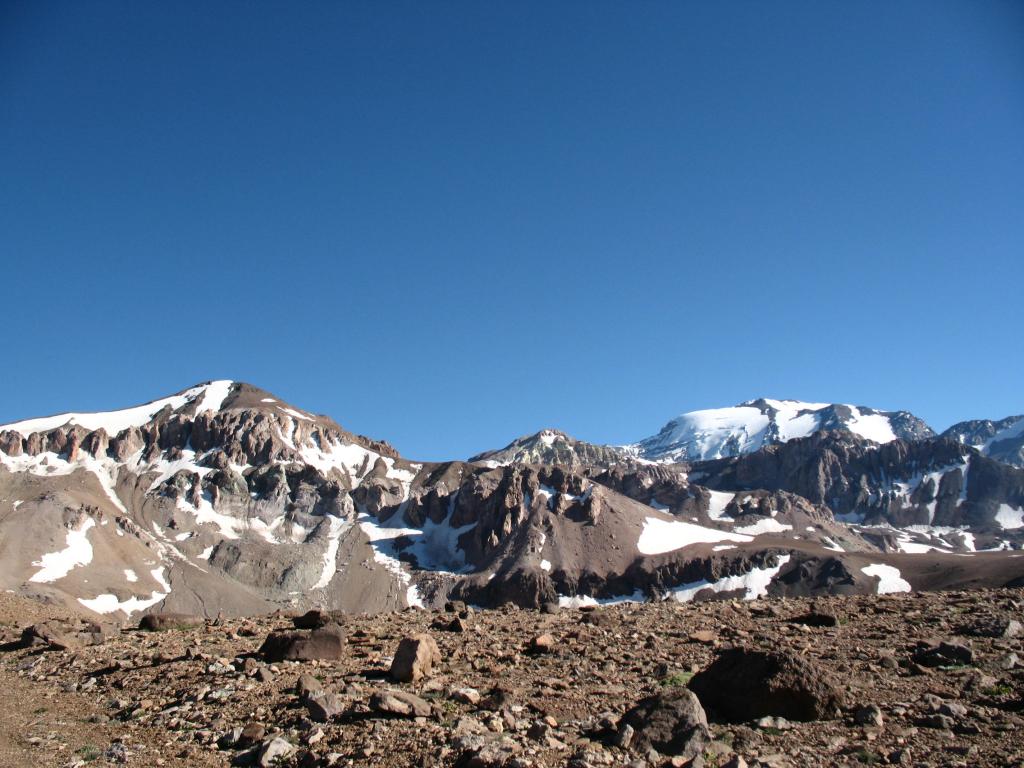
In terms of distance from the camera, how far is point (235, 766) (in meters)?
11.1

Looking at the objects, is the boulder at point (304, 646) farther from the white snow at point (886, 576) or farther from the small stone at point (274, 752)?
the white snow at point (886, 576)

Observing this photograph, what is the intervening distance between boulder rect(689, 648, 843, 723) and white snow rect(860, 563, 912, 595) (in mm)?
187669

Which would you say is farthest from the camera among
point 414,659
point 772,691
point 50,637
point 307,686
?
point 50,637

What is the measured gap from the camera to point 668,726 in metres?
10.9

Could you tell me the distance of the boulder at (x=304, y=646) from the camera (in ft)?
55.5

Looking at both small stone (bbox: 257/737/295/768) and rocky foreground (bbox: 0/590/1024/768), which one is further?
small stone (bbox: 257/737/295/768)

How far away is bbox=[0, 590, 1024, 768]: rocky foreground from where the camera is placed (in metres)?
10.7

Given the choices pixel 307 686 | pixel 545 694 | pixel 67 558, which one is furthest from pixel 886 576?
pixel 67 558

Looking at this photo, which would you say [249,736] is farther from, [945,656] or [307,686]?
[945,656]

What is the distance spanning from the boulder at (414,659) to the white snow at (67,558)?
623 ft

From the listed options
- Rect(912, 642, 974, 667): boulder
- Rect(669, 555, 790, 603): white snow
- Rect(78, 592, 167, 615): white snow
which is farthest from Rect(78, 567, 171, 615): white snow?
Rect(912, 642, 974, 667): boulder

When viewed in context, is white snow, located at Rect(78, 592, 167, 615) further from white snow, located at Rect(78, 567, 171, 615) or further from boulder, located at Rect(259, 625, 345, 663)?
boulder, located at Rect(259, 625, 345, 663)

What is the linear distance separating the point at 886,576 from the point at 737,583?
3750 cm

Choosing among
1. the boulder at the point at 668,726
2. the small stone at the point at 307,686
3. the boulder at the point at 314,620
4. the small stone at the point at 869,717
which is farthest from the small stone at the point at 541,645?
the boulder at the point at 314,620
